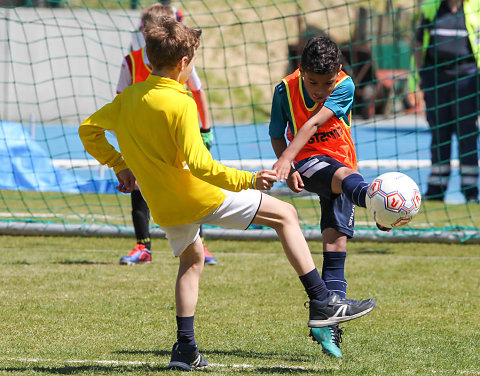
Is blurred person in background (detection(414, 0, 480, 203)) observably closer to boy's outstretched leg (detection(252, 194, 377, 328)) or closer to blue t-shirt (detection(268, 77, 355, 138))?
blue t-shirt (detection(268, 77, 355, 138))

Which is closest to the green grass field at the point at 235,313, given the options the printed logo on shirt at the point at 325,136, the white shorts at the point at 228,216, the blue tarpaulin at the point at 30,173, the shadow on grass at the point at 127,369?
the shadow on grass at the point at 127,369

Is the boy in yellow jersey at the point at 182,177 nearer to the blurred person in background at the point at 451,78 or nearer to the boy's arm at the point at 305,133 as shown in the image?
the boy's arm at the point at 305,133

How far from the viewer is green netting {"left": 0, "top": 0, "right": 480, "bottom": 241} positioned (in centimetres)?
838

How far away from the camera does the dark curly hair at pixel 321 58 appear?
394 cm

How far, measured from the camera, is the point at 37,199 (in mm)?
9742

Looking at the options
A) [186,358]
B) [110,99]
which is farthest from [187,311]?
[110,99]

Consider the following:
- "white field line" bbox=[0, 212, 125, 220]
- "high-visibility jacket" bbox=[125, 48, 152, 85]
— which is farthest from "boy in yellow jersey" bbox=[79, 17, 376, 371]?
"white field line" bbox=[0, 212, 125, 220]

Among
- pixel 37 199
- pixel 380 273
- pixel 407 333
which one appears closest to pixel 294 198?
pixel 37 199

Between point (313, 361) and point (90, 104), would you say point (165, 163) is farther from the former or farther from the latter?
point (90, 104)

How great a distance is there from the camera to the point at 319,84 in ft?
13.3

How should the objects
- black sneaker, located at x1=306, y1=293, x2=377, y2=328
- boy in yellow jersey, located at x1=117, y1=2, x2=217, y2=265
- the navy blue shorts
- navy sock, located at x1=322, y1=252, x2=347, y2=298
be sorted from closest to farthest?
black sneaker, located at x1=306, y1=293, x2=377, y2=328
the navy blue shorts
navy sock, located at x1=322, y1=252, x2=347, y2=298
boy in yellow jersey, located at x1=117, y1=2, x2=217, y2=265

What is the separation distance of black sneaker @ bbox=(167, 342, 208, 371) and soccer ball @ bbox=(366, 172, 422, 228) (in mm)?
1047

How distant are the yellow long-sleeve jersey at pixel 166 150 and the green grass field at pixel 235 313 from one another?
2.44ft

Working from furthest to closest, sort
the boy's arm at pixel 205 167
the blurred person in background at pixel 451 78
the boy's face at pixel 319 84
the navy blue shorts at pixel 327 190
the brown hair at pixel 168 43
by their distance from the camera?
the blurred person in background at pixel 451 78, the navy blue shorts at pixel 327 190, the boy's face at pixel 319 84, the brown hair at pixel 168 43, the boy's arm at pixel 205 167
